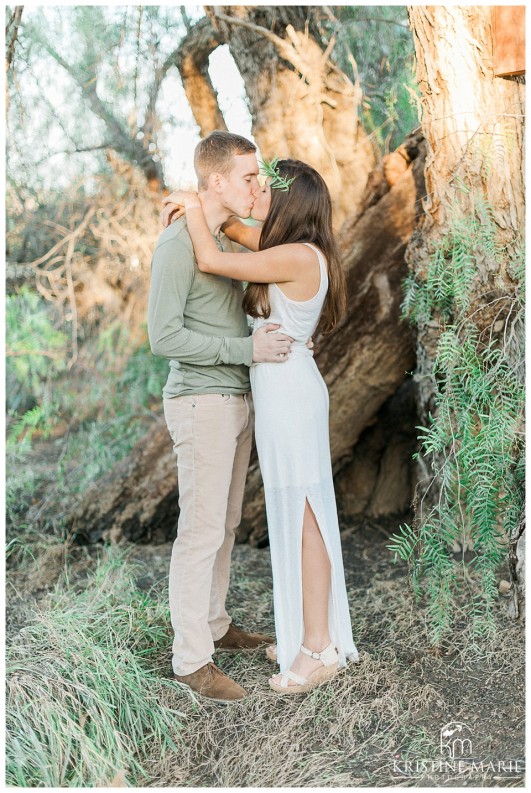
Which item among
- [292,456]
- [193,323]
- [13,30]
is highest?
[13,30]

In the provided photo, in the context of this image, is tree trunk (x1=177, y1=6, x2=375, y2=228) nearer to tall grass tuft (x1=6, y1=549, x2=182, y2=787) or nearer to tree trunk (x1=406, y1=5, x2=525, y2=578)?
tree trunk (x1=406, y1=5, x2=525, y2=578)

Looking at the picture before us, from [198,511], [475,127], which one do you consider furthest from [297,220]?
[198,511]

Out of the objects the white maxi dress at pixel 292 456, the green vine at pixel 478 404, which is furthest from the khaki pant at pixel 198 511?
the green vine at pixel 478 404

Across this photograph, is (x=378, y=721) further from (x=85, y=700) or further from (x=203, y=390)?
(x=203, y=390)

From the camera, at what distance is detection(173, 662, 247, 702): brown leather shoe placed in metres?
2.97

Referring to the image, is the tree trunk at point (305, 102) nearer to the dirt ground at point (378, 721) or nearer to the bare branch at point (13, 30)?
the bare branch at point (13, 30)

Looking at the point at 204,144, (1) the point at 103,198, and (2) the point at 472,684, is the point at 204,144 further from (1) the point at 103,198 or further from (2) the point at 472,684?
(1) the point at 103,198

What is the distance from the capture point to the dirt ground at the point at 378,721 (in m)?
2.58

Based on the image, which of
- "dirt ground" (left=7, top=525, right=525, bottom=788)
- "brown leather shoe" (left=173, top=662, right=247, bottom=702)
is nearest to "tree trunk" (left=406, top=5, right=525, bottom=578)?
"dirt ground" (left=7, top=525, right=525, bottom=788)

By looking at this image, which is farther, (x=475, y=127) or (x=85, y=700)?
(x=475, y=127)

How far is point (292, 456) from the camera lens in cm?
304

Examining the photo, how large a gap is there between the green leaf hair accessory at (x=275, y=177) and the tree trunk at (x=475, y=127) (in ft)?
2.53

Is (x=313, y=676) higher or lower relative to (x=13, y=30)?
lower

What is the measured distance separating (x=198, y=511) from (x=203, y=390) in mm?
462
